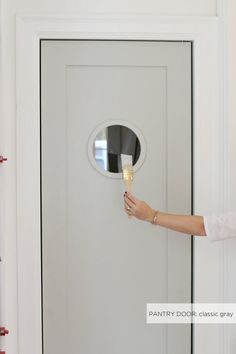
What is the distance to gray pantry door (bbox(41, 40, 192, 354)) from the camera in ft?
4.38

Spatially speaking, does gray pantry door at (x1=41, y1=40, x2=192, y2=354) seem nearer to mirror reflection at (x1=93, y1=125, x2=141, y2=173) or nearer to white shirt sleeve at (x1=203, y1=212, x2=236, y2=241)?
mirror reflection at (x1=93, y1=125, x2=141, y2=173)

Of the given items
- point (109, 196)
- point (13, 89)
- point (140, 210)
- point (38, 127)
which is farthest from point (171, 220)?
point (13, 89)

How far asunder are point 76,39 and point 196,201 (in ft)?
2.60

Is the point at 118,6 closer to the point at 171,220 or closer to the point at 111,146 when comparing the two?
the point at 111,146

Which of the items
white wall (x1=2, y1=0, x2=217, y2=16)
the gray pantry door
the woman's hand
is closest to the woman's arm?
the woman's hand

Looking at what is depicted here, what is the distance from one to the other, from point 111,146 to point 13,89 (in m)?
0.43

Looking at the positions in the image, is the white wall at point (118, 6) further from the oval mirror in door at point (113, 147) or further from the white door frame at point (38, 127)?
the oval mirror in door at point (113, 147)

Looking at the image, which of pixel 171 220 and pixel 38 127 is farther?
pixel 38 127

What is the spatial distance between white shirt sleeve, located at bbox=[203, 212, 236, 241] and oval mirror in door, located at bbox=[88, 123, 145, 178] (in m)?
0.38

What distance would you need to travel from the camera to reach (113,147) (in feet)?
4.43

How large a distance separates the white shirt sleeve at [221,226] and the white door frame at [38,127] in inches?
8.4

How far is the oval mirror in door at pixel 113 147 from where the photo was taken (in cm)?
135

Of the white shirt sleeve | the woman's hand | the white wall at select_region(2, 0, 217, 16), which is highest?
the white wall at select_region(2, 0, 217, 16)

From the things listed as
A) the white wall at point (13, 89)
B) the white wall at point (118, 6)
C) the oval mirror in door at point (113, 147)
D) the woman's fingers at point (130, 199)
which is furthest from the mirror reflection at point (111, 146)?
the white wall at point (118, 6)
